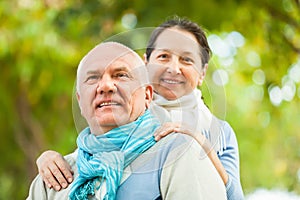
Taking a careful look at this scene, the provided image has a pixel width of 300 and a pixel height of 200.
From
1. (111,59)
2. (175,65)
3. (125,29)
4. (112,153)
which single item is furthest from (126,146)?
(125,29)

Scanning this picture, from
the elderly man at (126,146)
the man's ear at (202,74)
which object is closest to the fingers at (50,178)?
the elderly man at (126,146)

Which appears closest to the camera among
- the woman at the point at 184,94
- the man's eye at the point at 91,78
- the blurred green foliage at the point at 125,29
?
the man's eye at the point at 91,78

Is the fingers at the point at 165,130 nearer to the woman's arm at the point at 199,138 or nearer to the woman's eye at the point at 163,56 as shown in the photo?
the woman's arm at the point at 199,138

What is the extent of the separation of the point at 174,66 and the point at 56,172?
2.09 ft

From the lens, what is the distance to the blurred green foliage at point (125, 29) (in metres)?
8.00

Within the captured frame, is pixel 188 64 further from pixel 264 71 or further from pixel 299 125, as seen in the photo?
pixel 299 125

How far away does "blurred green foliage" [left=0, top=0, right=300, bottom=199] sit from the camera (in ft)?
26.2

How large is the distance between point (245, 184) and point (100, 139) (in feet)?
42.0

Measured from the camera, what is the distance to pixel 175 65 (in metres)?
3.38

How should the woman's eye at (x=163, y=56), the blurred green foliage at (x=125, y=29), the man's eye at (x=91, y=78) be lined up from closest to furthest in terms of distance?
the man's eye at (x=91, y=78)
the woman's eye at (x=163, y=56)
the blurred green foliage at (x=125, y=29)

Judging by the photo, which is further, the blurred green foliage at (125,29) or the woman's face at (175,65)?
the blurred green foliage at (125,29)

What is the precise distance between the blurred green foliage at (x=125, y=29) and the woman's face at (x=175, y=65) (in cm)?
12

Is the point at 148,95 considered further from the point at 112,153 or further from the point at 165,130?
the point at 112,153

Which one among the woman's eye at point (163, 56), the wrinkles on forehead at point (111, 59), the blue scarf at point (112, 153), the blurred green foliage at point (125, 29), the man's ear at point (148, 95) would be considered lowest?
the blue scarf at point (112, 153)
